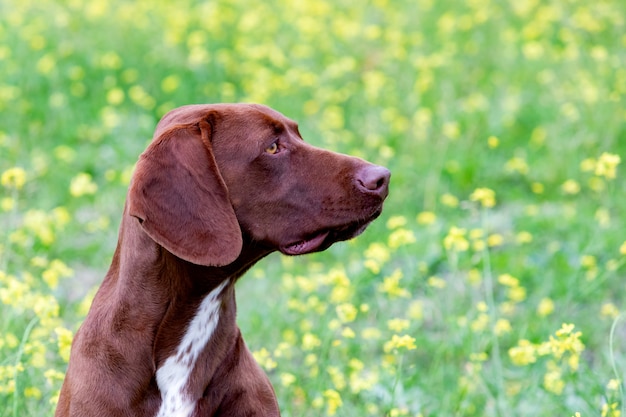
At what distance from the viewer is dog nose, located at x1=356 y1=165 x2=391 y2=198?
3301mm

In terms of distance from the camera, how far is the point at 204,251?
3107 mm

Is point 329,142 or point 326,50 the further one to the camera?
point 326,50

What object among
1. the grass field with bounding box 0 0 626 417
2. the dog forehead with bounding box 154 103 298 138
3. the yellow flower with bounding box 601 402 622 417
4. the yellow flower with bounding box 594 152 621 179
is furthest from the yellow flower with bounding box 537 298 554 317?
the dog forehead with bounding box 154 103 298 138

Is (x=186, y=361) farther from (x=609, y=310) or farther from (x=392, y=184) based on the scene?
(x=392, y=184)

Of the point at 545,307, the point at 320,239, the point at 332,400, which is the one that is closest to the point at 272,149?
the point at 320,239

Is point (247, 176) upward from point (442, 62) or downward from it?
upward

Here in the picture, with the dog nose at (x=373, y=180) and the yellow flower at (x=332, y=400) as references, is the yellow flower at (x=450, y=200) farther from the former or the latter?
the dog nose at (x=373, y=180)

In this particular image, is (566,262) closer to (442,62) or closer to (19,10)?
(442,62)

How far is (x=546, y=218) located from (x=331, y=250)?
139 cm

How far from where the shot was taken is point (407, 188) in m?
7.11

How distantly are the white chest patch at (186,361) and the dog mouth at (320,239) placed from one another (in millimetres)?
241

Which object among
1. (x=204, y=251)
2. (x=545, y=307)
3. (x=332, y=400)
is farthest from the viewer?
(x=545, y=307)

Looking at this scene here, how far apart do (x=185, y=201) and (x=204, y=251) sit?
0.54 ft

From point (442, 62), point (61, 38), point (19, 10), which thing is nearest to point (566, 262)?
point (442, 62)
